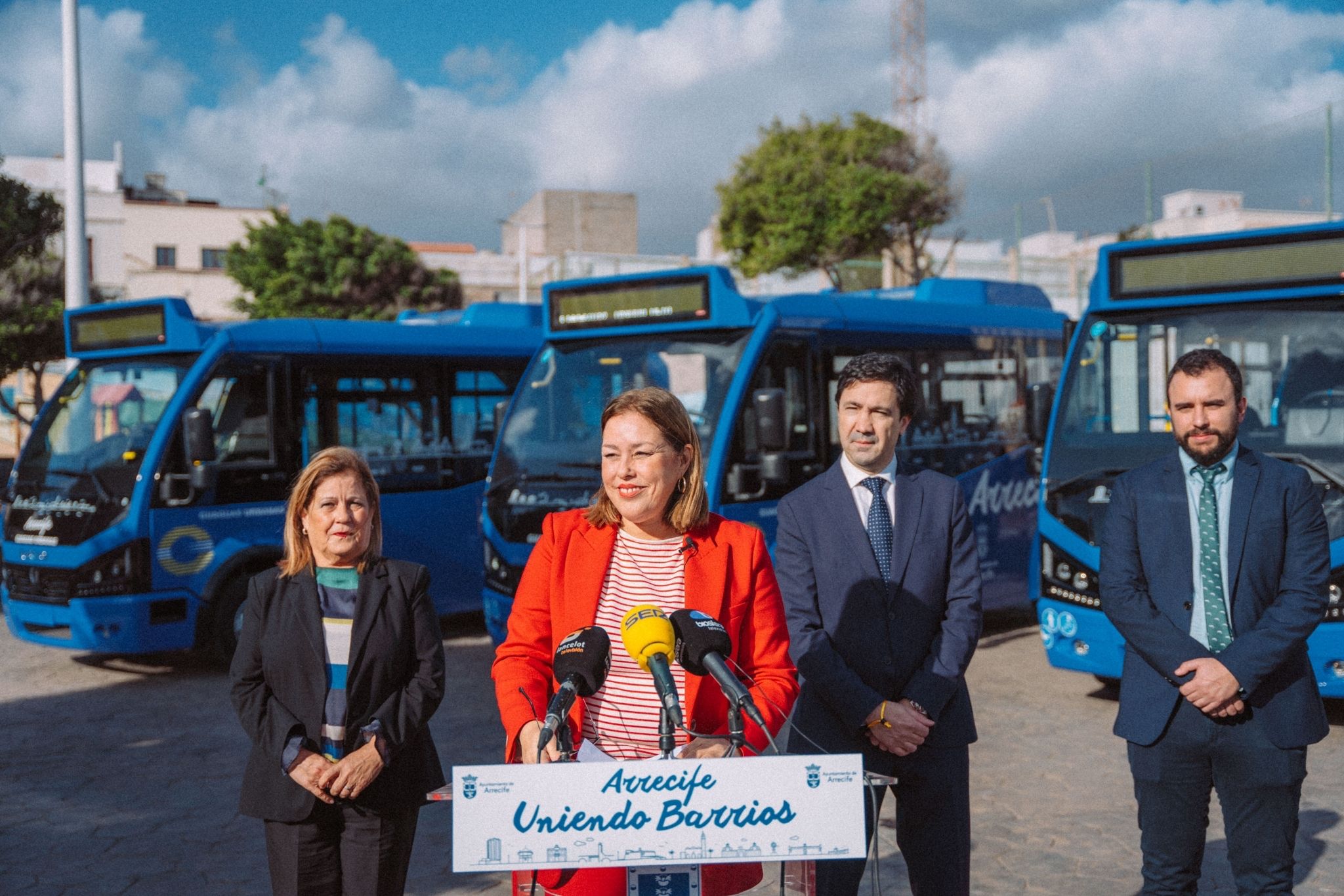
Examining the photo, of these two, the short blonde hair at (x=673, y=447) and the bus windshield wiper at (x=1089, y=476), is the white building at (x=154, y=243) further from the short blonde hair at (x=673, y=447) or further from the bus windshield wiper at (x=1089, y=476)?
the short blonde hair at (x=673, y=447)

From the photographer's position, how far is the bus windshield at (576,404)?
27.9 ft

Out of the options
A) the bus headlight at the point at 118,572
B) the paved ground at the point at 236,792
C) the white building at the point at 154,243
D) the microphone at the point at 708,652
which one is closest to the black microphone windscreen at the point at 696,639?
the microphone at the point at 708,652

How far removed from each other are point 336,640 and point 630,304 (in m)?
5.67

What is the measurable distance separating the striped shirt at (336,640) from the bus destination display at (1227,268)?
5.84 m

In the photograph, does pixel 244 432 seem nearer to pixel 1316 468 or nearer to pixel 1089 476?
pixel 1089 476

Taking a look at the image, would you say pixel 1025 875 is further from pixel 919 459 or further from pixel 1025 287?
pixel 1025 287

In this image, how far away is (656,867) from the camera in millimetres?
2449

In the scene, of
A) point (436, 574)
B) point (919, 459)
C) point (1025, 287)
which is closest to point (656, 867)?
point (919, 459)

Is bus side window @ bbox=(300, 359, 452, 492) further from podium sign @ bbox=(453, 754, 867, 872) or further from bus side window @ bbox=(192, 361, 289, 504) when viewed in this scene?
podium sign @ bbox=(453, 754, 867, 872)

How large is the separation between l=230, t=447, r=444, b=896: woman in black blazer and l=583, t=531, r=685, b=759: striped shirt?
0.69 meters

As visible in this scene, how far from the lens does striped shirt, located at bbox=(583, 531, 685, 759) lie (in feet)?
9.05

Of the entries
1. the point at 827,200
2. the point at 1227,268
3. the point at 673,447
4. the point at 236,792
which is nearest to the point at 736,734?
the point at 673,447

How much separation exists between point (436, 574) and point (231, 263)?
39.8 m

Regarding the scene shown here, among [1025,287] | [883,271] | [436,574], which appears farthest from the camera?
[883,271]
